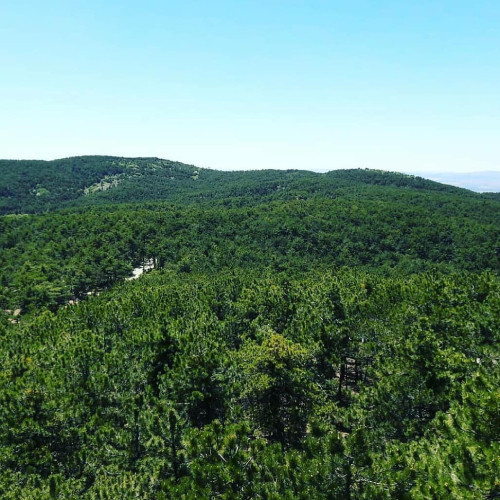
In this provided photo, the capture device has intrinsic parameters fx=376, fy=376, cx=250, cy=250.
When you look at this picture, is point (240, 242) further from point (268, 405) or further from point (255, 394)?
point (268, 405)

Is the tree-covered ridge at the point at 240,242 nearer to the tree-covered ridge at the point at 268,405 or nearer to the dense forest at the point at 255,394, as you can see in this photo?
the dense forest at the point at 255,394

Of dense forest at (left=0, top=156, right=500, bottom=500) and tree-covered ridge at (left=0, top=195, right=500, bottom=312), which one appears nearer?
dense forest at (left=0, top=156, right=500, bottom=500)

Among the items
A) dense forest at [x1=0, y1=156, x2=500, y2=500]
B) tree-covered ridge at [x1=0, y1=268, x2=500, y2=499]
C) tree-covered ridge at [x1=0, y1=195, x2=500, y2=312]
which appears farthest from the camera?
tree-covered ridge at [x1=0, y1=195, x2=500, y2=312]

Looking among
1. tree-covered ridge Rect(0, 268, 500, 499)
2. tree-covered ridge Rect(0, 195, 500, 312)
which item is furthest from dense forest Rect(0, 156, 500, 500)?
tree-covered ridge Rect(0, 195, 500, 312)

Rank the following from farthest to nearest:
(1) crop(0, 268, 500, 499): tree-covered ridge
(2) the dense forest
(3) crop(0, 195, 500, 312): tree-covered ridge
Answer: (3) crop(0, 195, 500, 312): tree-covered ridge < (2) the dense forest < (1) crop(0, 268, 500, 499): tree-covered ridge

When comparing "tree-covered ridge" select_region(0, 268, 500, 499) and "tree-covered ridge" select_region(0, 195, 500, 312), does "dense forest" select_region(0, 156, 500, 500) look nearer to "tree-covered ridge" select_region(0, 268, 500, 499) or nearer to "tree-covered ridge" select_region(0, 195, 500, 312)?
"tree-covered ridge" select_region(0, 268, 500, 499)

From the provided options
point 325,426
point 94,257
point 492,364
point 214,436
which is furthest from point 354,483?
point 94,257

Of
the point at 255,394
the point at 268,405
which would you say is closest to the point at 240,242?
the point at 255,394

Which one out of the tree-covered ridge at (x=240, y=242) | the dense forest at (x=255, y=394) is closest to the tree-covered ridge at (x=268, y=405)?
the dense forest at (x=255, y=394)

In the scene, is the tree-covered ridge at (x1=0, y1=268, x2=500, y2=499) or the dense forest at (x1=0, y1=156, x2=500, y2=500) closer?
the tree-covered ridge at (x1=0, y1=268, x2=500, y2=499)
